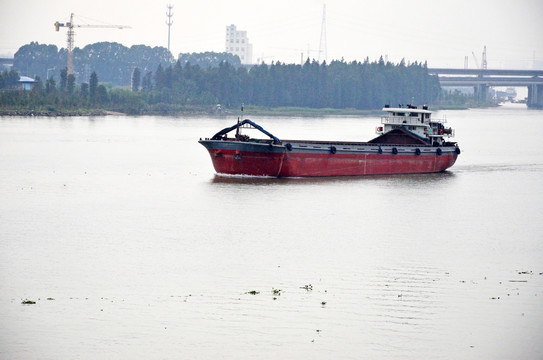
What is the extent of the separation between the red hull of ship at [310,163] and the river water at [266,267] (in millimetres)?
1128

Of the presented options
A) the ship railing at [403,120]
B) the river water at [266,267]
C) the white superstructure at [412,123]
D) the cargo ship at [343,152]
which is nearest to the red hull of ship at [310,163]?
the cargo ship at [343,152]

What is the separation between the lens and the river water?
28.8 meters

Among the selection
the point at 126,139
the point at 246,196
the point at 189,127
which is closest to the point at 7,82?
the point at 189,127

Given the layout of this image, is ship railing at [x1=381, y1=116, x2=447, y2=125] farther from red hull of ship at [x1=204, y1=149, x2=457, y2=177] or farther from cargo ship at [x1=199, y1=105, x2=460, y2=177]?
red hull of ship at [x1=204, y1=149, x2=457, y2=177]

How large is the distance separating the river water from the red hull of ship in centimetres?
113

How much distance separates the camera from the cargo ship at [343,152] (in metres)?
69.8

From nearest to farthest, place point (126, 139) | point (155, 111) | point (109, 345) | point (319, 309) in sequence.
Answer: point (109, 345) < point (319, 309) < point (126, 139) < point (155, 111)

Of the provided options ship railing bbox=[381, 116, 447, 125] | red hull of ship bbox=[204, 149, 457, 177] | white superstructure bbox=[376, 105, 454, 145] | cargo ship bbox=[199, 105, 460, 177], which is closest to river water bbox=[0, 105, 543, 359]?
red hull of ship bbox=[204, 149, 457, 177]

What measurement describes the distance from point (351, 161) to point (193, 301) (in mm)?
42537

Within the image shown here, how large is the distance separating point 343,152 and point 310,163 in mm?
2946

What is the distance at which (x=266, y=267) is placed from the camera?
38.5 meters

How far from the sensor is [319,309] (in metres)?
31.9

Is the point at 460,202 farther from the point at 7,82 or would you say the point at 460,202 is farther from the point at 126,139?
the point at 7,82

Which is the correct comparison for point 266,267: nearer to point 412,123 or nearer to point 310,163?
point 310,163
